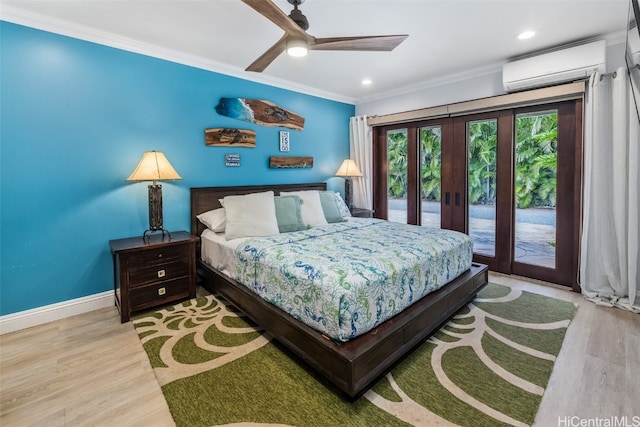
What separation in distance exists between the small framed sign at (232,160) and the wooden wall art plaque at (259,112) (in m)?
0.49

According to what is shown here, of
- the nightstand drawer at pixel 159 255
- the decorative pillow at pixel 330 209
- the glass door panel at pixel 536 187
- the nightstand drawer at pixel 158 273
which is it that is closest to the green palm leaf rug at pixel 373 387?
the nightstand drawer at pixel 158 273

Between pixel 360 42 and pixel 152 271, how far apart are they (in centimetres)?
269

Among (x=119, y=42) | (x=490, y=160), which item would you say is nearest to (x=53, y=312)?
(x=119, y=42)

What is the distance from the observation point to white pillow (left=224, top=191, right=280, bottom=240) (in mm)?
3062

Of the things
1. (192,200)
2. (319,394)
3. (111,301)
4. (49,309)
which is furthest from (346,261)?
(49,309)

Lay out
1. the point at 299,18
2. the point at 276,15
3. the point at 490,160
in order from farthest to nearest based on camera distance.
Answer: the point at 490,160, the point at 299,18, the point at 276,15

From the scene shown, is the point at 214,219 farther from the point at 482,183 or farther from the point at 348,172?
the point at 482,183

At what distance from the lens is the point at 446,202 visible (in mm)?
4383

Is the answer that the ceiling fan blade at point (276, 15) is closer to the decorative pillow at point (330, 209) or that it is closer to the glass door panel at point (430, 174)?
the decorative pillow at point (330, 209)

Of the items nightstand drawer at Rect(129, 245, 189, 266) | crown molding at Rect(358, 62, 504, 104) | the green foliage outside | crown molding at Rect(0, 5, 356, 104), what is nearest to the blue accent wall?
crown molding at Rect(0, 5, 356, 104)

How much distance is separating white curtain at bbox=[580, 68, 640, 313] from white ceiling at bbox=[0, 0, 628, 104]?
24.6 inches

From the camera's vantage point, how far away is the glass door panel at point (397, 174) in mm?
4871

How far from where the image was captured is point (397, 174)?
501 centimetres

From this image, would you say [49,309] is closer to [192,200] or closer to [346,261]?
[192,200]
